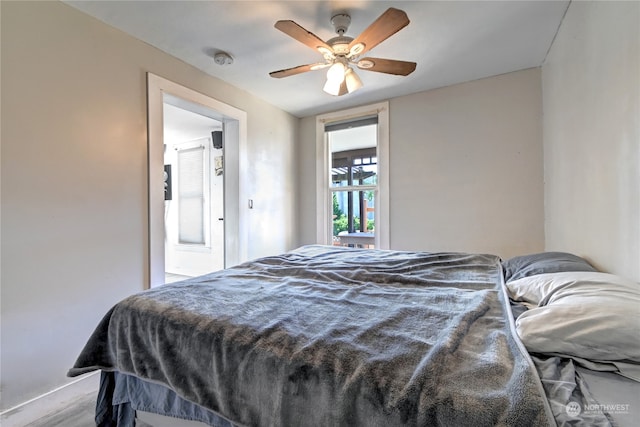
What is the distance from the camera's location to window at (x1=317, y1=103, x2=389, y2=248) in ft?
11.4

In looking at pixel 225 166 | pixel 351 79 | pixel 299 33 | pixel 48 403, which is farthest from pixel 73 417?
pixel 351 79

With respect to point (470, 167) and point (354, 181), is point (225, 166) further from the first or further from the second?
point (470, 167)

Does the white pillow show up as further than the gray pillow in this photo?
No

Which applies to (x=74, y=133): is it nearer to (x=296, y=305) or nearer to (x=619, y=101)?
(x=296, y=305)

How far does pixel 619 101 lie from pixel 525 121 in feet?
5.53

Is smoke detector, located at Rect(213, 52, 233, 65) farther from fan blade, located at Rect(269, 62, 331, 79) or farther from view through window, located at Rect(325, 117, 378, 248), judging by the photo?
view through window, located at Rect(325, 117, 378, 248)

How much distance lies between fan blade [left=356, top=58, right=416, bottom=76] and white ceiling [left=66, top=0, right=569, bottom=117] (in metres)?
0.29

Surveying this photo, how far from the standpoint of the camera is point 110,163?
2.01 m

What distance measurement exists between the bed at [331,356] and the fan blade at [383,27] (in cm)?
143

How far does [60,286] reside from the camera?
1764 mm

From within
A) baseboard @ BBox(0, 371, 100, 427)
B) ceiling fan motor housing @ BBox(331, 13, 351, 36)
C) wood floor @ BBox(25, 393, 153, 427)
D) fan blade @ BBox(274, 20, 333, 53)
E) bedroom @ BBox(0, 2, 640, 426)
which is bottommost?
wood floor @ BBox(25, 393, 153, 427)

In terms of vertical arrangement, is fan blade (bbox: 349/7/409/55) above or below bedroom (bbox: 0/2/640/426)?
Answer: above

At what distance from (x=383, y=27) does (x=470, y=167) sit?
1.95 m

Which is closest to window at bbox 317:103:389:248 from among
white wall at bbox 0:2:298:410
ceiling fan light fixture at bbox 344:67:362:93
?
ceiling fan light fixture at bbox 344:67:362:93
